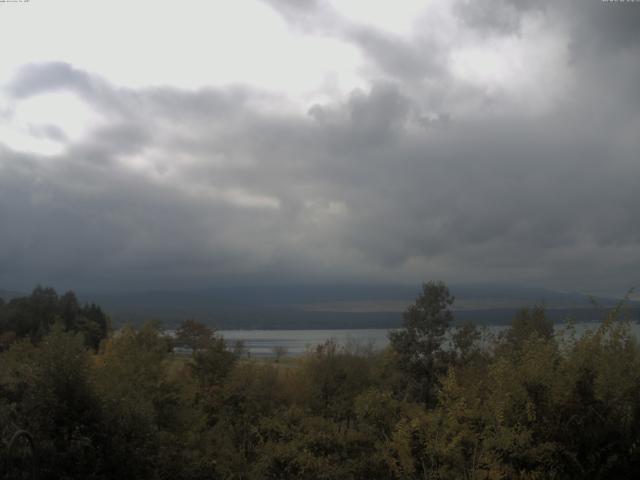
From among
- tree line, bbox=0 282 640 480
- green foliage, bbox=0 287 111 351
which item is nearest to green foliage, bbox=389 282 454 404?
tree line, bbox=0 282 640 480

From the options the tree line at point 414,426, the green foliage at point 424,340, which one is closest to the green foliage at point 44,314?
the green foliage at point 424,340

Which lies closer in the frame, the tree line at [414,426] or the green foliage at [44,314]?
the tree line at [414,426]

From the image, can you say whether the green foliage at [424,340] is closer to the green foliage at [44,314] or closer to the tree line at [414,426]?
the tree line at [414,426]

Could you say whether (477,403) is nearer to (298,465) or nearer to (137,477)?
(298,465)

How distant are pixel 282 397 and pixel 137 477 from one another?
2719cm

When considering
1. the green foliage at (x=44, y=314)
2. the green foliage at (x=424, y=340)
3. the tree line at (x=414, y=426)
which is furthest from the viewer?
the green foliage at (x=44, y=314)

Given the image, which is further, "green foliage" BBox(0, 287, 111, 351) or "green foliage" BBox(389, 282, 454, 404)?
"green foliage" BBox(0, 287, 111, 351)

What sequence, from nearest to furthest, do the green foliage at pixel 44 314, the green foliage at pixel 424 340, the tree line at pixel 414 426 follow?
the tree line at pixel 414 426
the green foliage at pixel 424 340
the green foliage at pixel 44 314

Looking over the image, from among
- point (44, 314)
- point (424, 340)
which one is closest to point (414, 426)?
point (424, 340)

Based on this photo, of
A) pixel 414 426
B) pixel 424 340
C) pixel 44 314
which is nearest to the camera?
pixel 414 426

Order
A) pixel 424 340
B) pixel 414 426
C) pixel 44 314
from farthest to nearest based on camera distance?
pixel 44 314, pixel 424 340, pixel 414 426

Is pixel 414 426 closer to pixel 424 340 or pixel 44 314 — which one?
pixel 424 340

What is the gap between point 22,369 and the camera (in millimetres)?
14328

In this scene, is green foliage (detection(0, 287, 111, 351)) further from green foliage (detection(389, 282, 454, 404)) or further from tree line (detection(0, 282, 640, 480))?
tree line (detection(0, 282, 640, 480))
